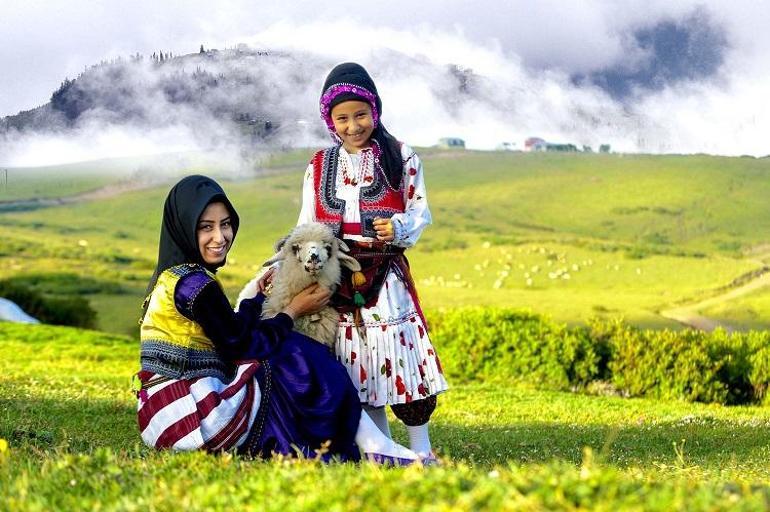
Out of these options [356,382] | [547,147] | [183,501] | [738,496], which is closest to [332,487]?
[183,501]

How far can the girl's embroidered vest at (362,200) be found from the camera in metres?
6.59

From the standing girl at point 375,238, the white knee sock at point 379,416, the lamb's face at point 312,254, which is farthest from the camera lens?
the white knee sock at point 379,416

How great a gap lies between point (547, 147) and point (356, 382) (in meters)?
55.0

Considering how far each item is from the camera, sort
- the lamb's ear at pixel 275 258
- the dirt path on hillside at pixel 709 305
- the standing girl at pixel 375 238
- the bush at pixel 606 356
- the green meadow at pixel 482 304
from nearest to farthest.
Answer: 1. the green meadow at pixel 482 304
2. the lamb's ear at pixel 275 258
3. the standing girl at pixel 375 238
4. the bush at pixel 606 356
5. the dirt path on hillside at pixel 709 305

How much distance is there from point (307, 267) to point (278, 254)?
303 mm

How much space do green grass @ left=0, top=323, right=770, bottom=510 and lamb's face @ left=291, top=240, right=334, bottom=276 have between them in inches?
55.8

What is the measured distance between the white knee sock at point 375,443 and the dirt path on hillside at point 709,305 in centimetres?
1989

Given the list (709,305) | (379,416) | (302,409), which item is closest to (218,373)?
(302,409)

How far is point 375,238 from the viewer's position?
21.5 ft

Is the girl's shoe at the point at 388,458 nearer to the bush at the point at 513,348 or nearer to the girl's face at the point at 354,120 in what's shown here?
the girl's face at the point at 354,120

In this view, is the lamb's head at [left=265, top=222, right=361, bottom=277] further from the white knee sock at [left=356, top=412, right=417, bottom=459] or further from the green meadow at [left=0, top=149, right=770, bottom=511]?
the green meadow at [left=0, top=149, right=770, bottom=511]

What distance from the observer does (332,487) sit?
3.61 metres

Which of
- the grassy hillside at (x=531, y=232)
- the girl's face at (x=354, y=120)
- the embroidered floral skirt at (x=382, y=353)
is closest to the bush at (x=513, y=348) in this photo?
the grassy hillside at (x=531, y=232)

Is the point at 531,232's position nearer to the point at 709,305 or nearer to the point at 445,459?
the point at 709,305
